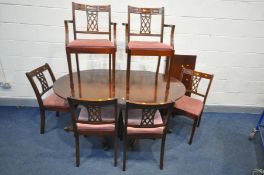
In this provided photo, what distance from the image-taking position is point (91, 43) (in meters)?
2.13

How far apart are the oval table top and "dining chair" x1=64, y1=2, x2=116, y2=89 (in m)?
0.13

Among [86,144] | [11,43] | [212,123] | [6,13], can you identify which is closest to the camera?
[86,144]

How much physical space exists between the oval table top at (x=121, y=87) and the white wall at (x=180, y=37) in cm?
41

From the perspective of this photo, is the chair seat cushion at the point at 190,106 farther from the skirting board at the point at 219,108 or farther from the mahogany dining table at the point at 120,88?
the skirting board at the point at 219,108

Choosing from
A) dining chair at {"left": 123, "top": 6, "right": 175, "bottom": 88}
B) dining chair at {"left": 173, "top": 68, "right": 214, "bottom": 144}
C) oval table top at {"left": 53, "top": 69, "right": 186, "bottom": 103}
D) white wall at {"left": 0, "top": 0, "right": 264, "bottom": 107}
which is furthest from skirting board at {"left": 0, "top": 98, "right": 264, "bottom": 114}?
dining chair at {"left": 123, "top": 6, "right": 175, "bottom": 88}

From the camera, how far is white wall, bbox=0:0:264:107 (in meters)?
2.53

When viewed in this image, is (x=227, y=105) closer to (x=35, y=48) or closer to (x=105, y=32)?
(x=105, y=32)

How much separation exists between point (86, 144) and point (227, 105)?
2.18 metres

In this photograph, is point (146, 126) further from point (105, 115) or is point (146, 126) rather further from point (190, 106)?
point (190, 106)

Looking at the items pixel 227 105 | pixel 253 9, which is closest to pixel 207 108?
pixel 227 105

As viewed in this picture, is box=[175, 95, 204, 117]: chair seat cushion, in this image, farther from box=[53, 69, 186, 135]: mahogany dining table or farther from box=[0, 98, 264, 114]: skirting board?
box=[0, 98, 264, 114]: skirting board

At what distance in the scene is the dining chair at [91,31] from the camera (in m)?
2.04

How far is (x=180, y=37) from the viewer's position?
2701 millimetres

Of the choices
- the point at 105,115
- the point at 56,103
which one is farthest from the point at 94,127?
the point at 56,103
